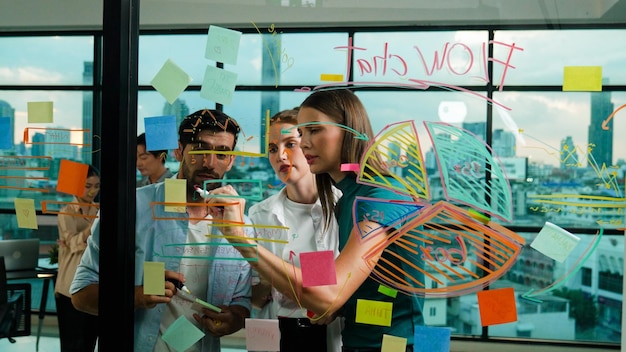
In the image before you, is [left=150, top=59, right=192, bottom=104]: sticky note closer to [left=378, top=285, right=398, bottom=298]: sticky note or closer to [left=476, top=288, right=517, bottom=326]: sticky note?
[left=378, top=285, right=398, bottom=298]: sticky note

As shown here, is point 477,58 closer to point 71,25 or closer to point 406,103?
point 406,103

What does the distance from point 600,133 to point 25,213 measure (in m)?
2.12

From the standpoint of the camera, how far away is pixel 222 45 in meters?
2.21

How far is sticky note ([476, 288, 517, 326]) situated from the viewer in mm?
2018

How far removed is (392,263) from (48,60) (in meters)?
1.54

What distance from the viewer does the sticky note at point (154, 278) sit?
2.28 metres

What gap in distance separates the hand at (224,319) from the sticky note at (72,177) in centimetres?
68

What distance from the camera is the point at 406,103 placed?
6.75 feet

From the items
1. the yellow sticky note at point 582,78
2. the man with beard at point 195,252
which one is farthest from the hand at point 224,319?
the yellow sticky note at point 582,78

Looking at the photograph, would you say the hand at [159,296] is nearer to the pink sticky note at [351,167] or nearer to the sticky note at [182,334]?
the sticky note at [182,334]

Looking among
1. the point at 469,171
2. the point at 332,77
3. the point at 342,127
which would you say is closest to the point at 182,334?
the point at 342,127

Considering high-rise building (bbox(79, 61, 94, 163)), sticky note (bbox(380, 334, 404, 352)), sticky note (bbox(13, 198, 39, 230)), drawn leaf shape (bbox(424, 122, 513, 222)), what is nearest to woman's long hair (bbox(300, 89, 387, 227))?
drawn leaf shape (bbox(424, 122, 513, 222))

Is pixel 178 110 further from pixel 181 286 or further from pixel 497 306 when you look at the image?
pixel 497 306

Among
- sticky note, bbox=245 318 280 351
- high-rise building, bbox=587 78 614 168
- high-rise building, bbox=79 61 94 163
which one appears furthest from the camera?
high-rise building, bbox=79 61 94 163
